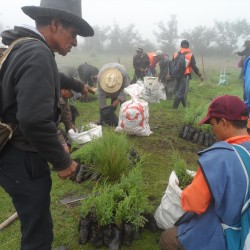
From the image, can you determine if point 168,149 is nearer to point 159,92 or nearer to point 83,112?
point 83,112

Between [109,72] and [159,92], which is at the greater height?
[109,72]

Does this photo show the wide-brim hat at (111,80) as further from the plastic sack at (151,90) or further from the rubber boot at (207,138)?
the plastic sack at (151,90)

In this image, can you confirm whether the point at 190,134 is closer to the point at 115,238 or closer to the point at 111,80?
the point at 111,80

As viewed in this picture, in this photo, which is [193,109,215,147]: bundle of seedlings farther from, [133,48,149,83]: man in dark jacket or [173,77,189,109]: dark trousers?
[133,48,149,83]: man in dark jacket

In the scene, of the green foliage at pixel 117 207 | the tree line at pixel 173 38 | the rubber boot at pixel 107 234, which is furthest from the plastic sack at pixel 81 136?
the tree line at pixel 173 38

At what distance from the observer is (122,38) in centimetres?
3619

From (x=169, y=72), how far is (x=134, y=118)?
4074 mm

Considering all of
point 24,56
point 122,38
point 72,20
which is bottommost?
point 122,38

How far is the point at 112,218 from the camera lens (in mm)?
2658

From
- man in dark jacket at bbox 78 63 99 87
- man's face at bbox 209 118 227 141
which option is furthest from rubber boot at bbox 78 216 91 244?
man in dark jacket at bbox 78 63 99 87

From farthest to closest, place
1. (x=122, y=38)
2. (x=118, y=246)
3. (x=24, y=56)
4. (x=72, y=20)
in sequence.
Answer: (x=122, y=38)
(x=118, y=246)
(x=72, y=20)
(x=24, y=56)

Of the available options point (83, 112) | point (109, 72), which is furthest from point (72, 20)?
point (83, 112)

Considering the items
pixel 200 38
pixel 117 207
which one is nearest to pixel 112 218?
pixel 117 207

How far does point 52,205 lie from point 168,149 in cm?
245
